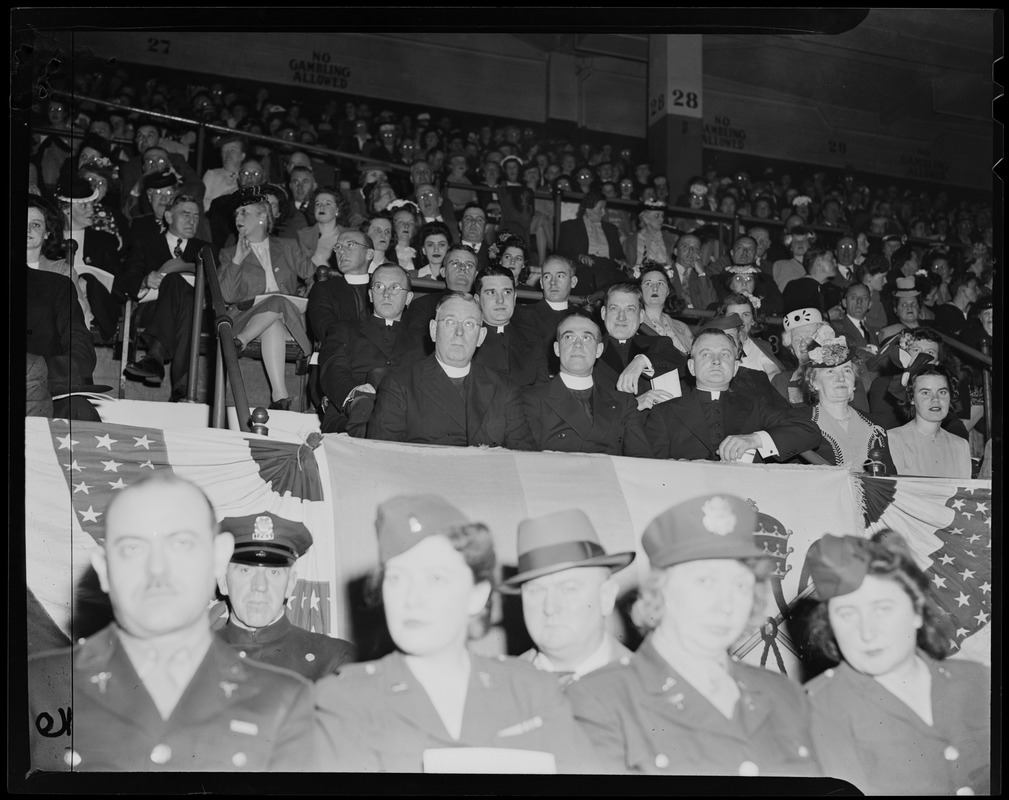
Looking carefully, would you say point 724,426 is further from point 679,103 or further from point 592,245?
point 679,103

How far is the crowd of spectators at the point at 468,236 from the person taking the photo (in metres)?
6.24

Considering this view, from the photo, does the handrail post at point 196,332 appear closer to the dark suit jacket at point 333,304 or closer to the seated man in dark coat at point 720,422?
the dark suit jacket at point 333,304

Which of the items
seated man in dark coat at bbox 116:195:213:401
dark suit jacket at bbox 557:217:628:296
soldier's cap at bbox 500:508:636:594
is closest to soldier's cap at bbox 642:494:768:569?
soldier's cap at bbox 500:508:636:594

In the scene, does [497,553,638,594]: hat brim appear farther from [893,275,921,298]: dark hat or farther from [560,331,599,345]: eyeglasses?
[893,275,921,298]: dark hat

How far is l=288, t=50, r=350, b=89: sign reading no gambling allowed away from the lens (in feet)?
46.2

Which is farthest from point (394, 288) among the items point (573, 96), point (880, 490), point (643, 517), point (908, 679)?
point (573, 96)

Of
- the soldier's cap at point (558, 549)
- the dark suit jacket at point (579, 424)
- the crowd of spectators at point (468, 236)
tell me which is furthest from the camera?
the crowd of spectators at point (468, 236)

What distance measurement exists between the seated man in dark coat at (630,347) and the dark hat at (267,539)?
198 centimetres

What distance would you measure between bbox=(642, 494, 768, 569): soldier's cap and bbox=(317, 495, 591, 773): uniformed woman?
721 mm

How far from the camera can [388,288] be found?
19.9 feet

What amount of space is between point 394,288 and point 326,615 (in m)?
2.19

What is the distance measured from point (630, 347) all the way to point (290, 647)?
9.11ft

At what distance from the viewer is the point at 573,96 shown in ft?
49.1

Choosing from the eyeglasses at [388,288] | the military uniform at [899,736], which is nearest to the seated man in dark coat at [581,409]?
the eyeglasses at [388,288]
